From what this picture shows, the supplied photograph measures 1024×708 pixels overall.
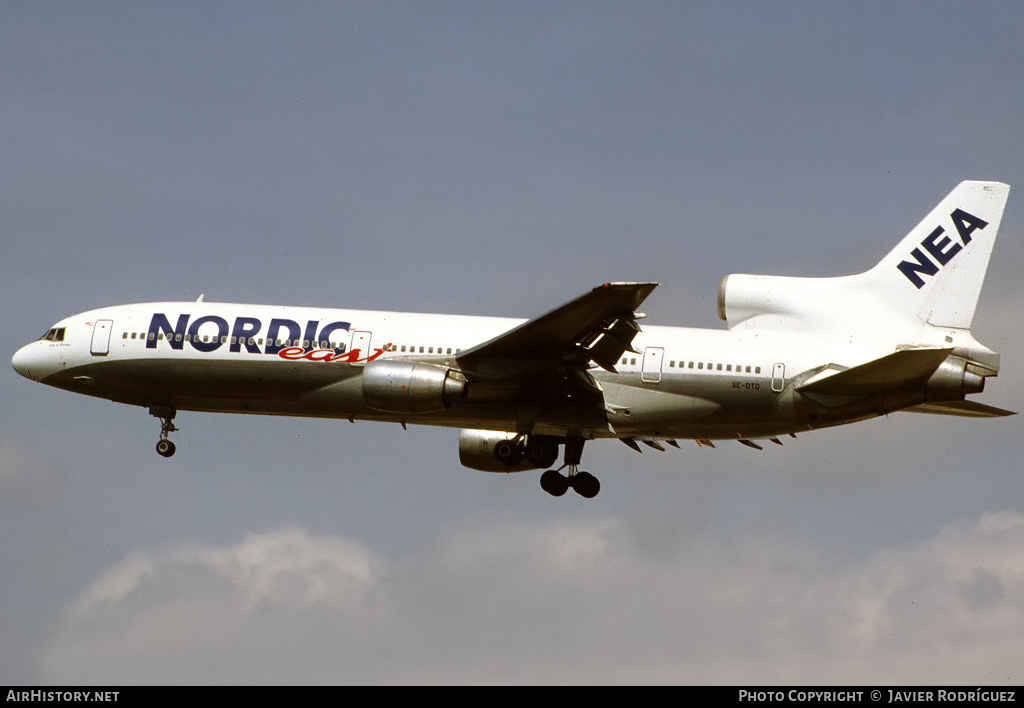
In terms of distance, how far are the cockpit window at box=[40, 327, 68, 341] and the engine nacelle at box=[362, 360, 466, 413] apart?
10.9 metres

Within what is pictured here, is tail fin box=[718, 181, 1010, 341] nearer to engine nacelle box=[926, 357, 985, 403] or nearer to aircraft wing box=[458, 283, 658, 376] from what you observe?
engine nacelle box=[926, 357, 985, 403]

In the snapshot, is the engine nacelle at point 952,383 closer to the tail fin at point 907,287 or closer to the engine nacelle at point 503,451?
the tail fin at point 907,287

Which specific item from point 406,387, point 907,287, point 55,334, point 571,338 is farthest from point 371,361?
point 907,287

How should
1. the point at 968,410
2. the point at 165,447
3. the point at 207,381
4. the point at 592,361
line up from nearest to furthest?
the point at 592,361 → the point at 207,381 → the point at 968,410 → the point at 165,447

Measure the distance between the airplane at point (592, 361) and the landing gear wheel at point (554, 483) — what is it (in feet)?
0.15

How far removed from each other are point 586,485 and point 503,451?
272cm

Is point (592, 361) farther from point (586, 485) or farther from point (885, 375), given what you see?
point (885, 375)

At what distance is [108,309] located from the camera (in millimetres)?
42375

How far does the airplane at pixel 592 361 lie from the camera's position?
37.4 metres

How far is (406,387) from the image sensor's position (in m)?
37.2

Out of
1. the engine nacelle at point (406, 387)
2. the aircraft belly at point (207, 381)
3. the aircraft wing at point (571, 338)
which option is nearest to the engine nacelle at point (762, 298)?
the aircraft wing at point (571, 338)

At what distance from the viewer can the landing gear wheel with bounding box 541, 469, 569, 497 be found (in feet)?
138
